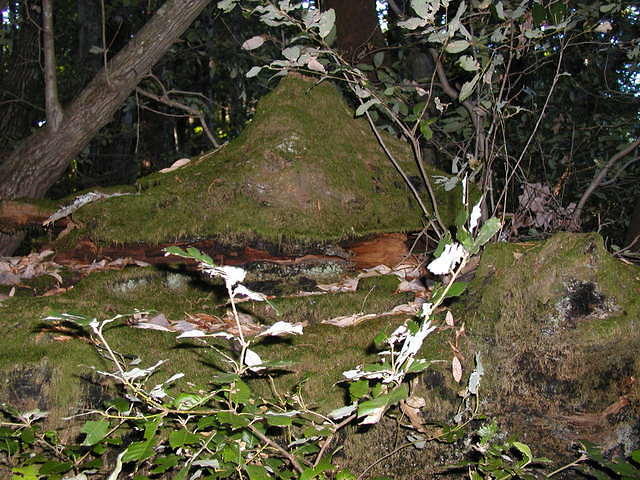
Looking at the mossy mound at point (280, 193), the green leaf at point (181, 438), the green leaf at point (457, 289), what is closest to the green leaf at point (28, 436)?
the green leaf at point (181, 438)

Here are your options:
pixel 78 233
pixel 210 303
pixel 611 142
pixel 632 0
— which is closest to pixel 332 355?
pixel 210 303

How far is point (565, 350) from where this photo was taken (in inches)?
60.9

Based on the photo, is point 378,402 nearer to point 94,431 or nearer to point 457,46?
point 94,431

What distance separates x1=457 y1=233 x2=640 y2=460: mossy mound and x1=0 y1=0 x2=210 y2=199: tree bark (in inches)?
129

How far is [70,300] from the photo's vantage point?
201 centimetres

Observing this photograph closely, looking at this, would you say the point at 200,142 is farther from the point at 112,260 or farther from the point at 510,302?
the point at 510,302

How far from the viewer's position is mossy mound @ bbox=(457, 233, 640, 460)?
5.05ft

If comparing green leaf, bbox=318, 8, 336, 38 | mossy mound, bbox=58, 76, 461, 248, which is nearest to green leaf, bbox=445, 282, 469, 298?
mossy mound, bbox=58, 76, 461, 248

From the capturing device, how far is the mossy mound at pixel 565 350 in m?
1.54

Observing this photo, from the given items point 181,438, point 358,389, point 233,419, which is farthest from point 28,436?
point 358,389

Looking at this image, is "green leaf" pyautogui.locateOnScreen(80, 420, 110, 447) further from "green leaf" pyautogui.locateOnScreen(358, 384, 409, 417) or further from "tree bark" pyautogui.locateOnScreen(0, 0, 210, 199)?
"tree bark" pyautogui.locateOnScreen(0, 0, 210, 199)

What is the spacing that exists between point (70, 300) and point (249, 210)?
0.79 metres

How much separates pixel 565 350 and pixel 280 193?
52.7 inches

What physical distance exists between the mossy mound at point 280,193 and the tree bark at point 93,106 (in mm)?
1639
